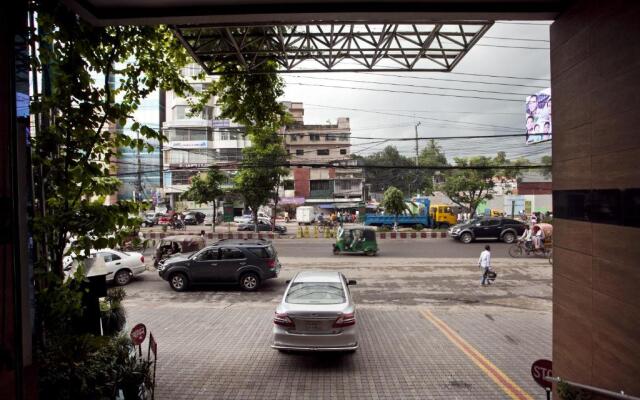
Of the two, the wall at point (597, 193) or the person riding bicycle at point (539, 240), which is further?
the person riding bicycle at point (539, 240)

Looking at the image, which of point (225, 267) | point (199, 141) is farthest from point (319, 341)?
point (199, 141)

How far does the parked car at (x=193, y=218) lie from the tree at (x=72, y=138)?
40.0 metres

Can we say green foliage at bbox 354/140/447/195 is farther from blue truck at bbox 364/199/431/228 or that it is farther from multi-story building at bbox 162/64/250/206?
blue truck at bbox 364/199/431/228

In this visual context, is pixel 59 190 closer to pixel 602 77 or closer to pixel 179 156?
pixel 602 77

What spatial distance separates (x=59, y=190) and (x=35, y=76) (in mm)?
1261

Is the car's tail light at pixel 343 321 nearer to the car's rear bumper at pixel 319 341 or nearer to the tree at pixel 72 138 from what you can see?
the car's rear bumper at pixel 319 341

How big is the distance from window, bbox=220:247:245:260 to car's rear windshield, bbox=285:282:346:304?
570cm

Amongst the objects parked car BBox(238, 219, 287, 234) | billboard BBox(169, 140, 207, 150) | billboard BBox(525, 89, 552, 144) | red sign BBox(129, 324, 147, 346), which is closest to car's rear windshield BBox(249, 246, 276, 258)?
red sign BBox(129, 324, 147, 346)

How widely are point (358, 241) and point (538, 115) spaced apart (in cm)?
2435

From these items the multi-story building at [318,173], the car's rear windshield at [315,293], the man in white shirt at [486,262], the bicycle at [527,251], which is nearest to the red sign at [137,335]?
the car's rear windshield at [315,293]

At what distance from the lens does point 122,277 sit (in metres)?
14.1

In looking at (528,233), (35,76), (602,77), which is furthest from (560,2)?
(528,233)

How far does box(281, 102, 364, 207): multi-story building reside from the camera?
50812mm

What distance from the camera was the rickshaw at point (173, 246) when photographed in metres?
17.0
